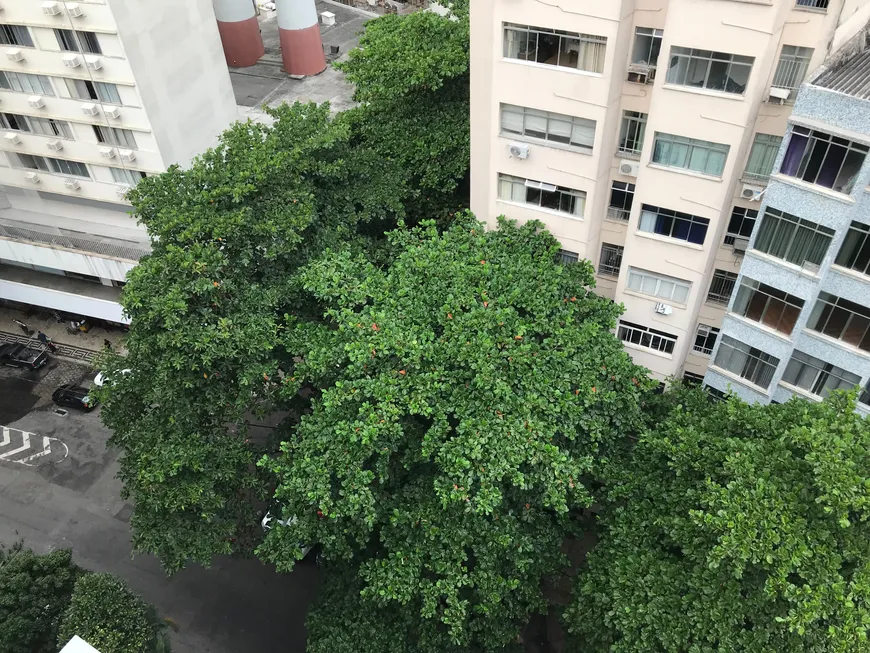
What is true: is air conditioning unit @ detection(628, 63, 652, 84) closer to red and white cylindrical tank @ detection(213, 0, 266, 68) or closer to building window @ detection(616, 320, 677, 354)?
building window @ detection(616, 320, 677, 354)

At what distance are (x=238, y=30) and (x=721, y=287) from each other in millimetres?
44552

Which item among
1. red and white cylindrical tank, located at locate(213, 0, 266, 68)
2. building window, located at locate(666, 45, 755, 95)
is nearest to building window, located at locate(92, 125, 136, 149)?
building window, located at locate(666, 45, 755, 95)

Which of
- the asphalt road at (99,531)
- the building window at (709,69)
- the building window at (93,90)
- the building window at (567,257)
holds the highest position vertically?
the building window at (709,69)

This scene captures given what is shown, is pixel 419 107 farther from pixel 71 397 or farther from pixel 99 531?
pixel 99 531

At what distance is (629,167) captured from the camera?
65.6ft

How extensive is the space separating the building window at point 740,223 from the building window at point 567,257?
186 inches

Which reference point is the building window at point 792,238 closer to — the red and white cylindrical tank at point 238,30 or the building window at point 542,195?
the building window at point 542,195

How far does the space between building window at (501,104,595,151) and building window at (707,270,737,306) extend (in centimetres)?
618

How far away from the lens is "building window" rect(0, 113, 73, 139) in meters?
30.4

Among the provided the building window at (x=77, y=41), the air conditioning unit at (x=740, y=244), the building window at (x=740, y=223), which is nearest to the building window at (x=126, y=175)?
the building window at (x=77, y=41)

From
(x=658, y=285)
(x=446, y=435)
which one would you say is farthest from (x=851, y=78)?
(x=446, y=435)

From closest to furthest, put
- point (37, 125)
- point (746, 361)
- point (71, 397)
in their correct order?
point (746, 361), point (37, 125), point (71, 397)

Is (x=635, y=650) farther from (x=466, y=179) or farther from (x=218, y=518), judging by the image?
(x=466, y=179)

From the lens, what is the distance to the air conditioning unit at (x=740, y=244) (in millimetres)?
19891
